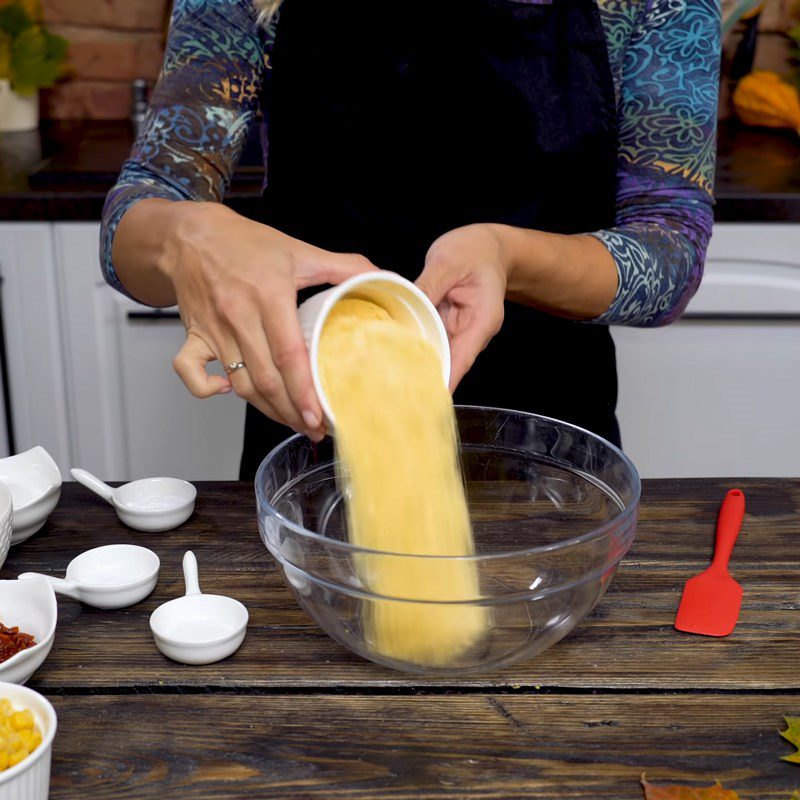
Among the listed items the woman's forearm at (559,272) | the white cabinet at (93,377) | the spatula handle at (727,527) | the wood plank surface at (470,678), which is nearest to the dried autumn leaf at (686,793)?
the wood plank surface at (470,678)

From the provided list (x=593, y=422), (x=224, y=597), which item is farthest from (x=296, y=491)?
(x=593, y=422)

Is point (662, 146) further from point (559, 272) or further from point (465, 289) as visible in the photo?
point (465, 289)

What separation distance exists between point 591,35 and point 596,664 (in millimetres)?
819

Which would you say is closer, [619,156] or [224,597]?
[224,597]

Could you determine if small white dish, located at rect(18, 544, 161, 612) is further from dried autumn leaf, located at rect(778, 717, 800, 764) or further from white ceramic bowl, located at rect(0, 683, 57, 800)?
dried autumn leaf, located at rect(778, 717, 800, 764)

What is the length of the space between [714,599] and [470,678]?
0.26m

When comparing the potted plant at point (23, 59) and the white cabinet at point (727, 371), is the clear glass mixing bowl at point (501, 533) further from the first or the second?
the potted plant at point (23, 59)

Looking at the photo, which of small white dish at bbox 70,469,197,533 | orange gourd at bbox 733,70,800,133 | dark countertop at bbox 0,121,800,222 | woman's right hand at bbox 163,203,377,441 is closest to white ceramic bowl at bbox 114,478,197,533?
small white dish at bbox 70,469,197,533

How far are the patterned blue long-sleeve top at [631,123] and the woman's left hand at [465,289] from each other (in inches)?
11.0

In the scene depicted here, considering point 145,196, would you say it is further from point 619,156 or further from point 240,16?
point 619,156

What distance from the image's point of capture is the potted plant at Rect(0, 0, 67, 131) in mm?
2274

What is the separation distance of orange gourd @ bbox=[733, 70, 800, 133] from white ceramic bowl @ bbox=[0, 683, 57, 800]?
218 cm

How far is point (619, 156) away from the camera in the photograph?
1356 millimetres

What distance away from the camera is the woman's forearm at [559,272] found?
1.12 m
